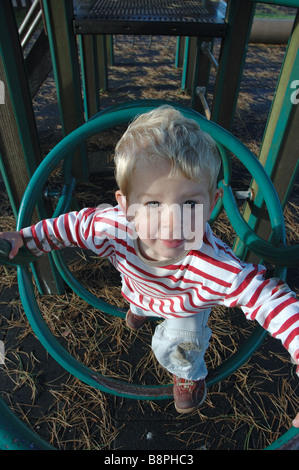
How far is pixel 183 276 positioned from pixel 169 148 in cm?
35

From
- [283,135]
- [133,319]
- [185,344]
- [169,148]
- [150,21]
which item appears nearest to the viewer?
[169,148]

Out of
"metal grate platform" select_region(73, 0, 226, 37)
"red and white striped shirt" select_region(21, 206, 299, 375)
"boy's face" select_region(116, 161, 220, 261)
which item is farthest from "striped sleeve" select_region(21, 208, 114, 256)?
"metal grate platform" select_region(73, 0, 226, 37)

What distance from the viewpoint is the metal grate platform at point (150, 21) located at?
5.40ft

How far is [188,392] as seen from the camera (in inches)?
46.2

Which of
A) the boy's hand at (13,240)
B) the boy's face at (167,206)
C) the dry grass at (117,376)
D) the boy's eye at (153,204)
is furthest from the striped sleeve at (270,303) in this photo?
the dry grass at (117,376)

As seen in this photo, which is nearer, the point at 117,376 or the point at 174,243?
the point at 174,243

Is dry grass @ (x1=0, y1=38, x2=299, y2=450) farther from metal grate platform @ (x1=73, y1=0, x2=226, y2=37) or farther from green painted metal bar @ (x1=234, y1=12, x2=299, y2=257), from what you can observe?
metal grate platform @ (x1=73, y1=0, x2=226, y2=37)

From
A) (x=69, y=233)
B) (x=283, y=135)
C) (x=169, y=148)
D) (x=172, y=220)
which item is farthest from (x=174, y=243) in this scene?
(x=283, y=135)

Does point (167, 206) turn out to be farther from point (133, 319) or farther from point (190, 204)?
point (133, 319)

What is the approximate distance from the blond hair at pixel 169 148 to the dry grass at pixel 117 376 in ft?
3.09

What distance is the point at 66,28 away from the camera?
1743 millimetres

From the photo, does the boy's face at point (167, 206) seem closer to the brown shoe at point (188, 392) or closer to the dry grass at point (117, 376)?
the brown shoe at point (188, 392)

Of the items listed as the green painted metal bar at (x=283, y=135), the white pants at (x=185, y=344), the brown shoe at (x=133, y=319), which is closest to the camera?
the white pants at (x=185, y=344)

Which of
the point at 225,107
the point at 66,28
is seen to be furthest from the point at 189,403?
the point at 66,28
